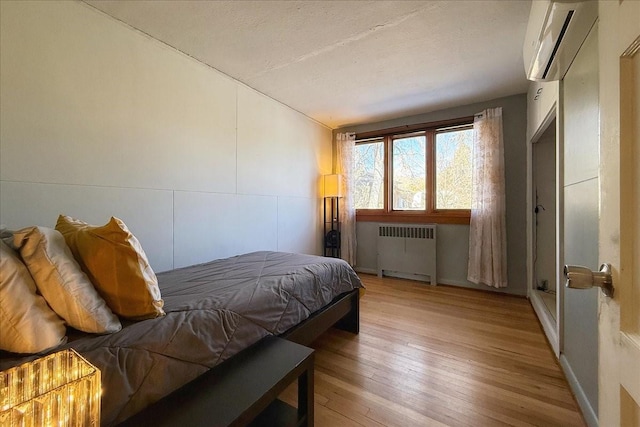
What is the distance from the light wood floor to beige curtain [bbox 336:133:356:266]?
151cm

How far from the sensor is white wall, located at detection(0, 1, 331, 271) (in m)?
1.52

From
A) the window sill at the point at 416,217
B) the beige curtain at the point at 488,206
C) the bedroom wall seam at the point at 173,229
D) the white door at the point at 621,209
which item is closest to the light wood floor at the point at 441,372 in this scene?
the beige curtain at the point at 488,206

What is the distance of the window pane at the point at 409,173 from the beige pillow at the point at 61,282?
3707 mm

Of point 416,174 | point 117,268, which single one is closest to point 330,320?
point 117,268

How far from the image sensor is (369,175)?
4.28 metres

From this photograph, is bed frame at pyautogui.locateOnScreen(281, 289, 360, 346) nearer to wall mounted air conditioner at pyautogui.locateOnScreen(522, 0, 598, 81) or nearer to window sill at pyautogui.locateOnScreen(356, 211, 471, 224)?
window sill at pyautogui.locateOnScreen(356, 211, 471, 224)

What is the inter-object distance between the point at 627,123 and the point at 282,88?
3023mm

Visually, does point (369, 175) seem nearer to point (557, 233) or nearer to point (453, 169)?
point (453, 169)

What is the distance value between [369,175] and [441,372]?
3060 mm

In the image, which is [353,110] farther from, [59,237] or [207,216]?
[59,237]

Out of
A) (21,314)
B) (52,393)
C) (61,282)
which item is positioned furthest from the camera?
(61,282)

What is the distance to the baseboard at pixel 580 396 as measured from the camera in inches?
49.3

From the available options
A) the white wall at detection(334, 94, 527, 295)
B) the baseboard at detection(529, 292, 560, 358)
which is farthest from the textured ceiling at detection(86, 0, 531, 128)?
the baseboard at detection(529, 292, 560, 358)

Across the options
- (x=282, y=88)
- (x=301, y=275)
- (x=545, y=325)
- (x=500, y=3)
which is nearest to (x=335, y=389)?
(x=301, y=275)
